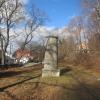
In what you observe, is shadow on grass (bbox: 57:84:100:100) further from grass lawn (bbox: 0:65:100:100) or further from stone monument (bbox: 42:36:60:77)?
stone monument (bbox: 42:36:60:77)

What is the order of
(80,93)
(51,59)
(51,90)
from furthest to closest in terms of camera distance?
(51,59) < (51,90) < (80,93)

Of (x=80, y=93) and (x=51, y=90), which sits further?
(x=51, y=90)

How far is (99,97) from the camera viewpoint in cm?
1070

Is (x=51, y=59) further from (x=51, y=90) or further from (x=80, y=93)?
(x=80, y=93)

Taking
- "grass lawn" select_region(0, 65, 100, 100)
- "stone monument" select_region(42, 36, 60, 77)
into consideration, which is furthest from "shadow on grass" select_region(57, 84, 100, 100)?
"stone monument" select_region(42, 36, 60, 77)

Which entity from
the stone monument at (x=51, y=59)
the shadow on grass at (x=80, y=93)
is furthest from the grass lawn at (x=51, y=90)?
the stone monument at (x=51, y=59)

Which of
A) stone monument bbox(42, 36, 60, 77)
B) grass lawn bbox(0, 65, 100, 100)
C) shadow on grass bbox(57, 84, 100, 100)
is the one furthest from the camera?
stone monument bbox(42, 36, 60, 77)

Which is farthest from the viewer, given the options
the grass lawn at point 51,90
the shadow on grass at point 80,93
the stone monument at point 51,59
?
the stone monument at point 51,59

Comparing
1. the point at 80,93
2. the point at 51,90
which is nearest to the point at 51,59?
the point at 51,90

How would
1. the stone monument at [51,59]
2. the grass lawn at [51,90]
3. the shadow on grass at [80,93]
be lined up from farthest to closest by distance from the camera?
the stone monument at [51,59]
the grass lawn at [51,90]
the shadow on grass at [80,93]

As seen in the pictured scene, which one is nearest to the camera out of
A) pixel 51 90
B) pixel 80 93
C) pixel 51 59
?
pixel 80 93

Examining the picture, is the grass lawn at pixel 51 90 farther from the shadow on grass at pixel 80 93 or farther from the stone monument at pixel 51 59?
the stone monument at pixel 51 59

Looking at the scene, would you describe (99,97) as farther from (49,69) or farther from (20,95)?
(49,69)

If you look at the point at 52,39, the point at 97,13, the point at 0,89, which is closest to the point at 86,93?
the point at 0,89
